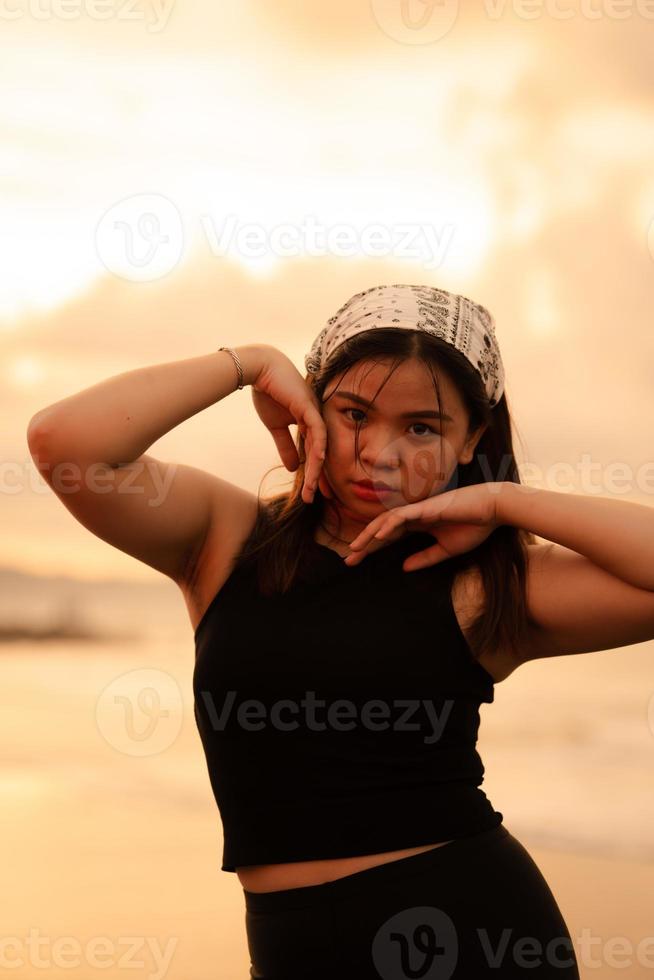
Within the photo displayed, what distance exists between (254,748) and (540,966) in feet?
1.73

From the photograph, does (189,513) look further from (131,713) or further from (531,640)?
(131,713)

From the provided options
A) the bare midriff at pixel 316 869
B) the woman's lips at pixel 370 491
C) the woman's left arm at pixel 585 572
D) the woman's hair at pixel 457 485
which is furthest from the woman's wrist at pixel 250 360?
the bare midriff at pixel 316 869

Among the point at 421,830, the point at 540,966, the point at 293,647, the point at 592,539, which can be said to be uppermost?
the point at 592,539

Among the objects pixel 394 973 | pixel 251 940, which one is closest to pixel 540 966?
pixel 394 973

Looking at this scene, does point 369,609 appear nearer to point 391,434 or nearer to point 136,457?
point 391,434

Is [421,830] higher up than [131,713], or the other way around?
[131,713]

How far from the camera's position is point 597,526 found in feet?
5.84

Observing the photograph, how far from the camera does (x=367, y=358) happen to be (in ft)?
5.92

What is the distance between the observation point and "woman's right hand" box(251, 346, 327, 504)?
1.80 meters

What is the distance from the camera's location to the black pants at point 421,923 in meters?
1.66

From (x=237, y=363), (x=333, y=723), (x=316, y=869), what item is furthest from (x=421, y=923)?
(x=237, y=363)

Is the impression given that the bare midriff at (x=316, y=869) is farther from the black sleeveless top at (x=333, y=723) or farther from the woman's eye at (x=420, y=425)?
the woman's eye at (x=420, y=425)

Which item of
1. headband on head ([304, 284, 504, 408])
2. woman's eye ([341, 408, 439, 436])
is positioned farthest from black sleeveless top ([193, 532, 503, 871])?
headband on head ([304, 284, 504, 408])

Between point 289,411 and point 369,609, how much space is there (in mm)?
335
